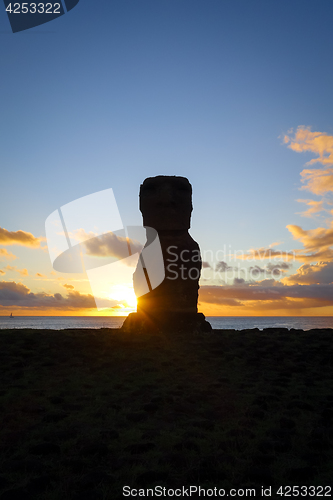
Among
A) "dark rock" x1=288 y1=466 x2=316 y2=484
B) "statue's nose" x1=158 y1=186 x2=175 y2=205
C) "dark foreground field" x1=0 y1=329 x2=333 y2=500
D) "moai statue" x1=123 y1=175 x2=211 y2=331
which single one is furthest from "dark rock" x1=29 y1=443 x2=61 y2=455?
"statue's nose" x1=158 y1=186 x2=175 y2=205

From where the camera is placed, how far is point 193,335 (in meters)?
15.7

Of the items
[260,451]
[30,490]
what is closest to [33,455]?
[30,490]

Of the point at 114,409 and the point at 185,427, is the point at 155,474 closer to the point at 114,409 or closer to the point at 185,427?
the point at 185,427

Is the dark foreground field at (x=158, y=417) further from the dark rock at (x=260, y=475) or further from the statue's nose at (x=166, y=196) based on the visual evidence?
the statue's nose at (x=166, y=196)

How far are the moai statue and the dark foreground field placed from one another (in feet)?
11.1

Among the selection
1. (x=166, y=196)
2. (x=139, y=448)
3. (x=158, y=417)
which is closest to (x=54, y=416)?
(x=158, y=417)

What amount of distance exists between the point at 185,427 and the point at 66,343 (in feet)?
24.7

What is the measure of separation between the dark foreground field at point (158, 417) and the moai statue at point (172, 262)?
11.1 ft

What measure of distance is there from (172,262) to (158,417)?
32.7ft

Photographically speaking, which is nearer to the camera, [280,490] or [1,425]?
[280,490]

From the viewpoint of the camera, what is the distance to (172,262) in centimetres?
1673

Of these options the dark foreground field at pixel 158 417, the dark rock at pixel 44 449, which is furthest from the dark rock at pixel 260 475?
the dark rock at pixel 44 449

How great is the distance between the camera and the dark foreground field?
4.83 metres

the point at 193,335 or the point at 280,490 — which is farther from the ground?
the point at 193,335
